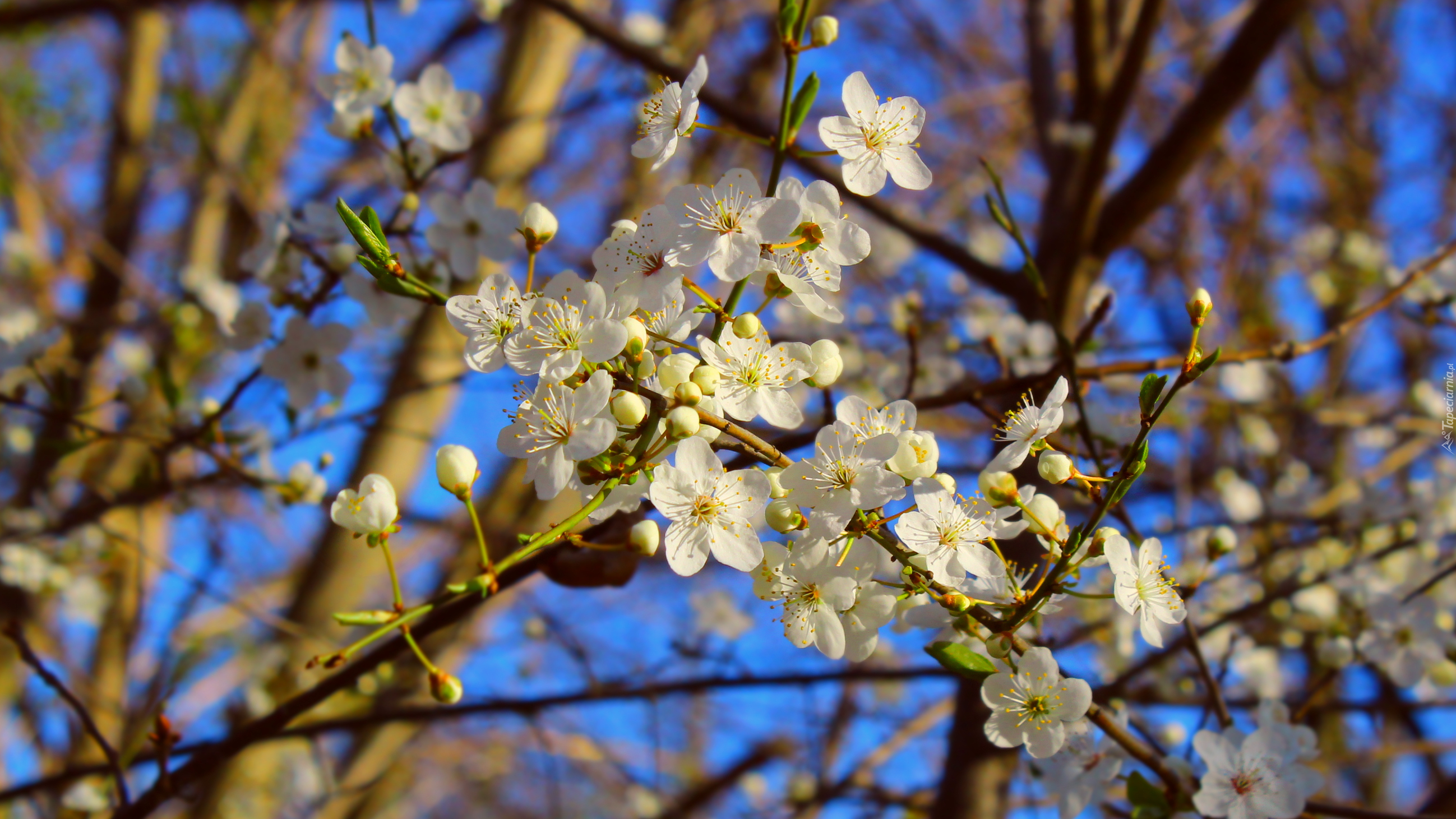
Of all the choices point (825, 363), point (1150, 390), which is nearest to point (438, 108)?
point (825, 363)

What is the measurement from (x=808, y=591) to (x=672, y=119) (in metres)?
0.60

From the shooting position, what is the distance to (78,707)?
1471mm

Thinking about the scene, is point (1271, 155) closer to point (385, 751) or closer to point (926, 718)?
point (926, 718)

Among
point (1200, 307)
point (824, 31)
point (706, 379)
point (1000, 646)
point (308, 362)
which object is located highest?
→ point (308, 362)

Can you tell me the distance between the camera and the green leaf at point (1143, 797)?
3.69 feet

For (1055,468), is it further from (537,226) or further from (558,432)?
(537,226)

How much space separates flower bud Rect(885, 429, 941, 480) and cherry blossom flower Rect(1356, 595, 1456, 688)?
1.62m

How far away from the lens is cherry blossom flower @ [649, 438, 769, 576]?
101cm

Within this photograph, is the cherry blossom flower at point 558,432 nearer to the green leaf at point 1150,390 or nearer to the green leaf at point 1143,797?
the green leaf at point 1150,390

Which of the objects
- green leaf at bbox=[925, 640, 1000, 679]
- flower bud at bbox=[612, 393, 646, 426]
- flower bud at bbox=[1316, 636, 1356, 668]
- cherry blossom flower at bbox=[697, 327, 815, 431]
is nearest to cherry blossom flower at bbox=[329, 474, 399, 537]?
flower bud at bbox=[612, 393, 646, 426]

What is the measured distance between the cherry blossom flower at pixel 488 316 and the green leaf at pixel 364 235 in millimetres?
99

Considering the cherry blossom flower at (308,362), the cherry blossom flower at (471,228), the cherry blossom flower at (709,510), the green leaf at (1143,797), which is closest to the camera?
the cherry blossom flower at (709,510)

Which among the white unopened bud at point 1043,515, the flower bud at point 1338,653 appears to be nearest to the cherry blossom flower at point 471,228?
the white unopened bud at point 1043,515

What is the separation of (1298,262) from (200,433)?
5901 millimetres
